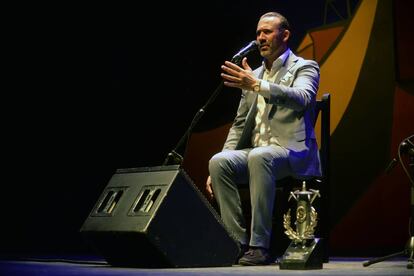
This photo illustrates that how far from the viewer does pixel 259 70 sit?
150 inches

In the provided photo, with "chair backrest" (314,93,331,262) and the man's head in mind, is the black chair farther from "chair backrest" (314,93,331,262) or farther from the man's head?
the man's head

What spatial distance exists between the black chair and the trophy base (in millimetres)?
386

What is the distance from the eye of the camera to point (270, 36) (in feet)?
11.9

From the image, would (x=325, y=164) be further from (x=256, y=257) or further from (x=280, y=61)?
(x=256, y=257)

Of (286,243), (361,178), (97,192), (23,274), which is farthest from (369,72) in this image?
(23,274)

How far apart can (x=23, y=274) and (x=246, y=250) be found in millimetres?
1283

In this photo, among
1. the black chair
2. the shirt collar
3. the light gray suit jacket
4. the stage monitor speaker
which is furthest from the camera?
the shirt collar

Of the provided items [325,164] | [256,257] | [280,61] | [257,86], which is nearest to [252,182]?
[256,257]

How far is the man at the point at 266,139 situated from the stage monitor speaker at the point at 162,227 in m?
0.27

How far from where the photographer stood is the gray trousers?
10.8 ft

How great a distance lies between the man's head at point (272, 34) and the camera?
3617mm

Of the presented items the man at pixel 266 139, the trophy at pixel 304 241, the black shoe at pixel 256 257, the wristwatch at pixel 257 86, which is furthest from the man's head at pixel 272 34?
the black shoe at pixel 256 257

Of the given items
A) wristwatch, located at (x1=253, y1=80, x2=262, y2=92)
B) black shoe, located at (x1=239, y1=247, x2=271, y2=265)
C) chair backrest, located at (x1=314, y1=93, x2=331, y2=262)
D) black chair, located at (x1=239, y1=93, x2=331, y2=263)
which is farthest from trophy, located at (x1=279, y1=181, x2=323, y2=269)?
chair backrest, located at (x1=314, y1=93, x2=331, y2=262)

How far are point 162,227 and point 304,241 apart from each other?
611 mm
